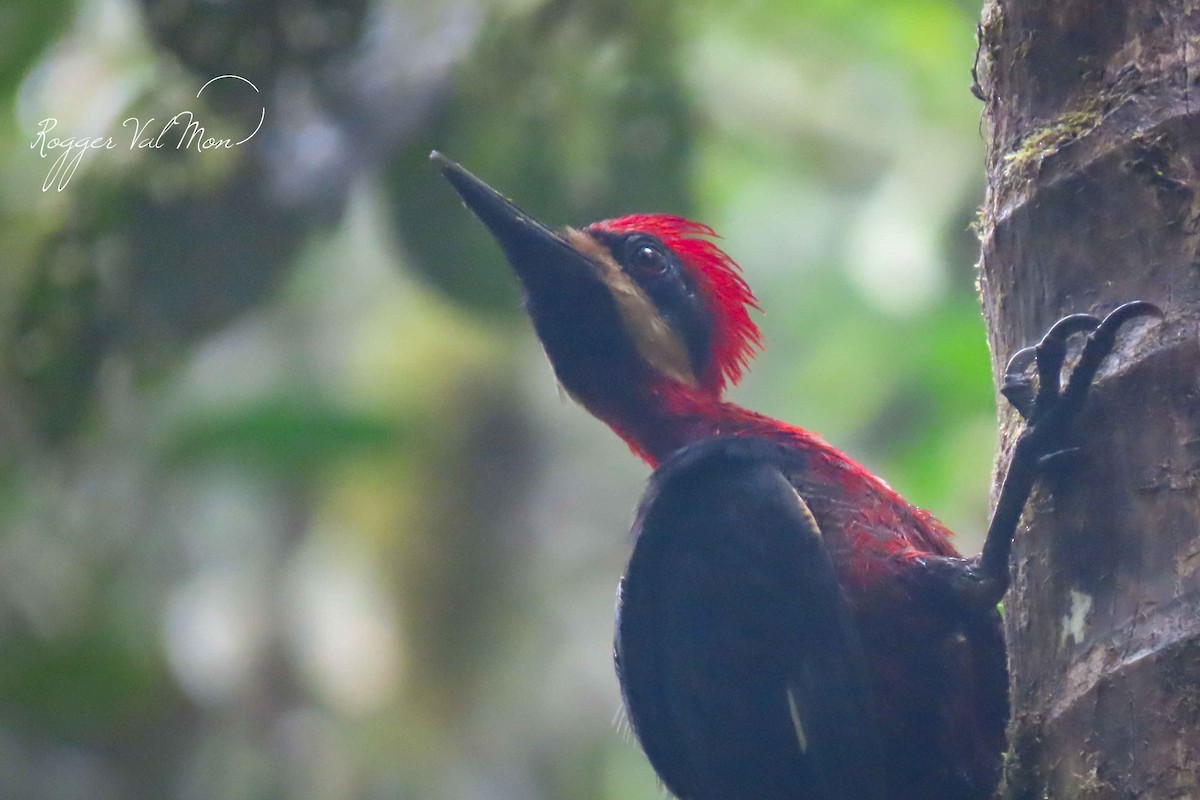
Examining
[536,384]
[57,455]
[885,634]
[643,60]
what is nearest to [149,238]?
[57,455]

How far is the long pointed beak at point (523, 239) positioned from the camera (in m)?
3.39

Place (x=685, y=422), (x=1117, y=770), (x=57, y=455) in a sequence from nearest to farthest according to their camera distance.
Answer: (x=1117, y=770), (x=685, y=422), (x=57, y=455)

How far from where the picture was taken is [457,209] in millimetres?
4316

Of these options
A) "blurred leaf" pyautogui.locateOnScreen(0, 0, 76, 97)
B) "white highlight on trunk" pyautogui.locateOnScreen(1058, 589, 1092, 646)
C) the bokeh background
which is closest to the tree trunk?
"white highlight on trunk" pyautogui.locateOnScreen(1058, 589, 1092, 646)

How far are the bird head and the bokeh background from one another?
23.4 inches

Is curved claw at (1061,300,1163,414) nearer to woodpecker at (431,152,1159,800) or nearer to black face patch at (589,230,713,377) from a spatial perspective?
woodpecker at (431,152,1159,800)

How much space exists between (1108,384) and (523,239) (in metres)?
1.80

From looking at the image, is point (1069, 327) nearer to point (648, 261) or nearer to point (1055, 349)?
point (1055, 349)

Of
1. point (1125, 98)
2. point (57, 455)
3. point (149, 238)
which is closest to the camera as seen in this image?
point (1125, 98)

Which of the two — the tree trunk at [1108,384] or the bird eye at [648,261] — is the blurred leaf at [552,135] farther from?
the tree trunk at [1108,384]

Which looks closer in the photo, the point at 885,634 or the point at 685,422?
the point at 885,634

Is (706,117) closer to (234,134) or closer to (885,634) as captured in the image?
(234,134)

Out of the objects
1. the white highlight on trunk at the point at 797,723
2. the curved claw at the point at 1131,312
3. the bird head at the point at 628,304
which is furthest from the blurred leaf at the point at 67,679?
the curved claw at the point at 1131,312

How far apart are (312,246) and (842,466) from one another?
6.71ft
